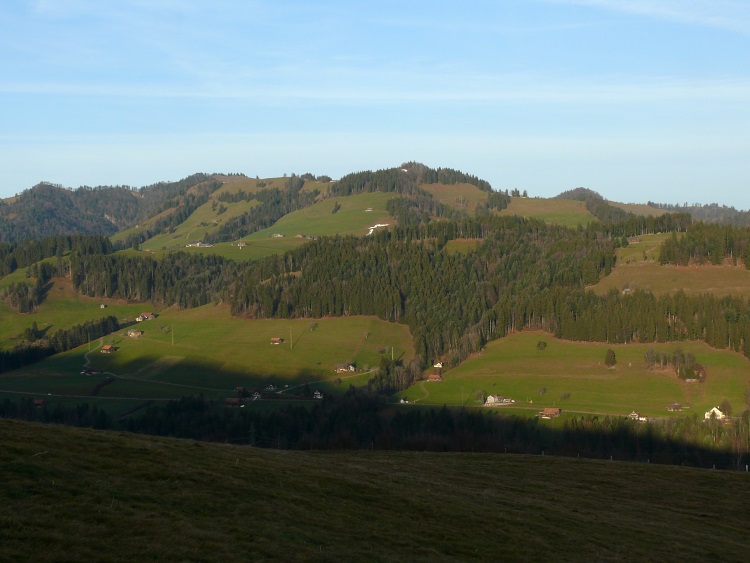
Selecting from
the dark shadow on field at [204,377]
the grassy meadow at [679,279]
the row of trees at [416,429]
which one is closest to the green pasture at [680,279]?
the grassy meadow at [679,279]

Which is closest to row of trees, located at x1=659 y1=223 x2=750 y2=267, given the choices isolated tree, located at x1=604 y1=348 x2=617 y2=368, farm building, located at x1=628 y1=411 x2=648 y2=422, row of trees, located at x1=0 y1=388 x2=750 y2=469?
isolated tree, located at x1=604 y1=348 x2=617 y2=368

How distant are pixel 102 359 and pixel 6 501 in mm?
163301

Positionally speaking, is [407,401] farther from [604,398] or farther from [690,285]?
[690,285]

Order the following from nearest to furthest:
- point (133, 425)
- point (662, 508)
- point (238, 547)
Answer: point (238, 547)
point (662, 508)
point (133, 425)

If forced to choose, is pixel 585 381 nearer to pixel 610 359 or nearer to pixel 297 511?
pixel 610 359

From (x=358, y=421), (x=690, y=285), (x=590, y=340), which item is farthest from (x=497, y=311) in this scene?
(x=358, y=421)

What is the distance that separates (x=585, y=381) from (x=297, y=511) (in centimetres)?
12102

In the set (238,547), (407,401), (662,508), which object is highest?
(238,547)

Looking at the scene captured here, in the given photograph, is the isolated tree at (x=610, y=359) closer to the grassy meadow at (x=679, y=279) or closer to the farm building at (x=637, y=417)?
the farm building at (x=637, y=417)

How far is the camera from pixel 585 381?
14575 centimetres

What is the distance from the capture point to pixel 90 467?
31.4m

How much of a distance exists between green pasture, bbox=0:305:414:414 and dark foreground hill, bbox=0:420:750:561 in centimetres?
11123

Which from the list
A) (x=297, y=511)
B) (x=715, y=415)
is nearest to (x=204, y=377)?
(x=715, y=415)

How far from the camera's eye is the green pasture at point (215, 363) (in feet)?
518
